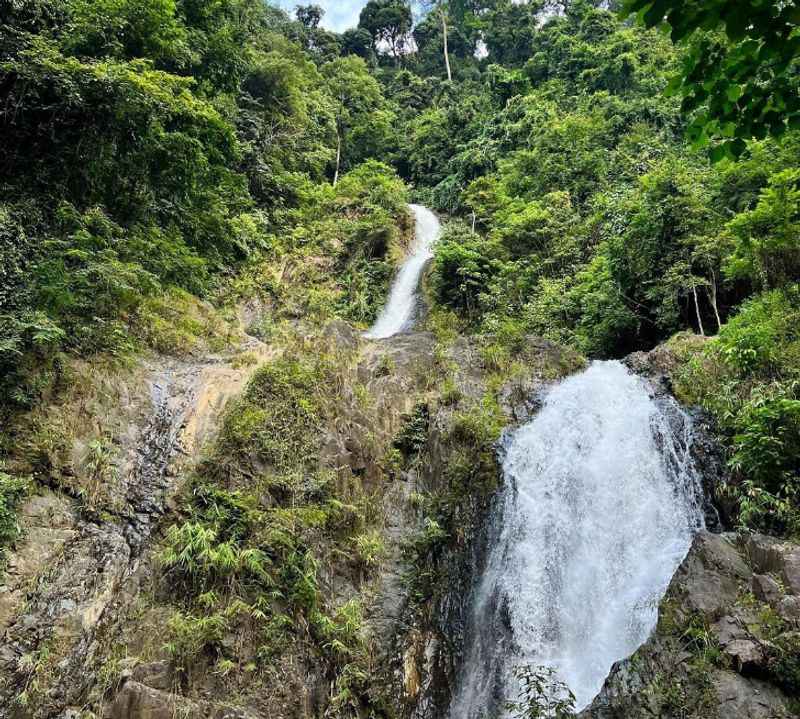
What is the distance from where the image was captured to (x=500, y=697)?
25.4ft

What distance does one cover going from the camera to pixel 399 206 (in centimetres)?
2295

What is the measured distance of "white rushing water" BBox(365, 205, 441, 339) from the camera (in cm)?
1802

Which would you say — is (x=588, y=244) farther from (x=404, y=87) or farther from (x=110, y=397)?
(x=404, y=87)

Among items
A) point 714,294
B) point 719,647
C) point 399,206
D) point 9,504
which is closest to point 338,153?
point 399,206

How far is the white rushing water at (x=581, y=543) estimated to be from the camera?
7836mm

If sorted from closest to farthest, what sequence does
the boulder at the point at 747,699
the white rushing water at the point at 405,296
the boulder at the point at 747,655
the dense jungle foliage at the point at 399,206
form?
the boulder at the point at 747,699
the boulder at the point at 747,655
the dense jungle foliage at the point at 399,206
the white rushing water at the point at 405,296

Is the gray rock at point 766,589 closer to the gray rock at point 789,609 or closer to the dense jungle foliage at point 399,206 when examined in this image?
the gray rock at point 789,609

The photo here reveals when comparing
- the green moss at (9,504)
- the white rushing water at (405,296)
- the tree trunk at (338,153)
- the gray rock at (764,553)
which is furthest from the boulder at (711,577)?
the tree trunk at (338,153)

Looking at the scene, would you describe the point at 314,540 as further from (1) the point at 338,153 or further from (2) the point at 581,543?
(1) the point at 338,153

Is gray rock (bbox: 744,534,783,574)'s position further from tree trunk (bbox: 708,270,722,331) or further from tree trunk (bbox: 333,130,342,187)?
tree trunk (bbox: 333,130,342,187)

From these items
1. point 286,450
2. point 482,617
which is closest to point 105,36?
point 286,450

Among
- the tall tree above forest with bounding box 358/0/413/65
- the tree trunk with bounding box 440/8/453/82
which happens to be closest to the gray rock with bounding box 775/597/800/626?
the tree trunk with bounding box 440/8/453/82

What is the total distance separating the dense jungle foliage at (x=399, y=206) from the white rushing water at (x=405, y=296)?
0.82m

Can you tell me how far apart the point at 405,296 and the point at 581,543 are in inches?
476
